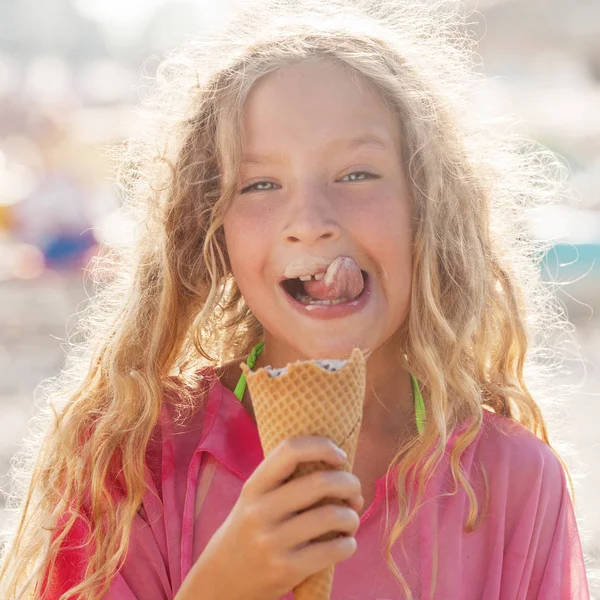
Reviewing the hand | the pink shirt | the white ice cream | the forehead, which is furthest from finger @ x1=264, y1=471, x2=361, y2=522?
the forehead

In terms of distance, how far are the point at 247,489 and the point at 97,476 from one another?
0.69 metres

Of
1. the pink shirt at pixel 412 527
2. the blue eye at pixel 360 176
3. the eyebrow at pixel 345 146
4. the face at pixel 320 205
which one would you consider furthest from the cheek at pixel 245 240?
the pink shirt at pixel 412 527

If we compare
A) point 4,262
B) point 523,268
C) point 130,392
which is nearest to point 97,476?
point 130,392

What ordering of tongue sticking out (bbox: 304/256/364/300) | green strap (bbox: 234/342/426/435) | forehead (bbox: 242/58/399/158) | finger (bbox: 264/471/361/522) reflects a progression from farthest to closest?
green strap (bbox: 234/342/426/435)
forehead (bbox: 242/58/399/158)
tongue sticking out (bbox: 304/256/364/300)
finger (bbox: 264/471/361/522)

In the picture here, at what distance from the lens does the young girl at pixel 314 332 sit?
2117 millimetres

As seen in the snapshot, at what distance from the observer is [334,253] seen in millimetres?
2104

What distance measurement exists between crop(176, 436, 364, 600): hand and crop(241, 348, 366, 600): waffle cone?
3cm

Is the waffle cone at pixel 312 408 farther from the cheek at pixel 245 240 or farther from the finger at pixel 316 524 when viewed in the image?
the cheek at pixel 245 240

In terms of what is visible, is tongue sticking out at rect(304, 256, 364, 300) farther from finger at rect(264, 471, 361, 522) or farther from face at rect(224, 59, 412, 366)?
finger at rect(264, 471, 361, 522)

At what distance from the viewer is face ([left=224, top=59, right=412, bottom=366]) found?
2.11m

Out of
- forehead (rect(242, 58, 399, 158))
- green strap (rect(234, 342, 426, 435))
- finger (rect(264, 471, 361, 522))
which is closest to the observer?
finger (rect(264, 471, 361, 522))

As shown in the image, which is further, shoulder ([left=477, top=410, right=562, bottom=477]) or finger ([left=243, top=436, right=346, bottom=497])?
shoulder ([left=477, top=410, right=562, bottom=477])

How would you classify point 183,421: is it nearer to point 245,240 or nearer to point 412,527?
point 245,240

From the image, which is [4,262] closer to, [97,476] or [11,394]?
[11,394]
